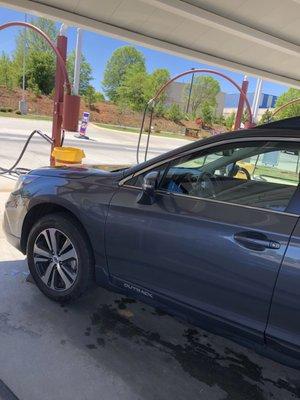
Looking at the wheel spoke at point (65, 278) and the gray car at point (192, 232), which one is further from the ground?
the gray car at point (192, 232)

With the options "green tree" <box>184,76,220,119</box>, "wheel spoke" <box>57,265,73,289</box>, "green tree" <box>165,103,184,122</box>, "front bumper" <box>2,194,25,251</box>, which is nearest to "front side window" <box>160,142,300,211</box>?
"wheel spoke" <box>57,265,73,289</box>

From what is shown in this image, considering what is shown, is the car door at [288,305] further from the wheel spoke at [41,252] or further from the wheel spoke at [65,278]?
the wheel spoke at [41,252]

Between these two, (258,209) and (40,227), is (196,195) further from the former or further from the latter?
(40,227)

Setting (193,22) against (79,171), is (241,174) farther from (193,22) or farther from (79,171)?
(193,22)

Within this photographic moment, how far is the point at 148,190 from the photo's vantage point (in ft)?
9.84

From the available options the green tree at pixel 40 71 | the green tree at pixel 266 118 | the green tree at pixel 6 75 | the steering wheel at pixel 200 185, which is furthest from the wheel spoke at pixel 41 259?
the green tree at pixel 40 71

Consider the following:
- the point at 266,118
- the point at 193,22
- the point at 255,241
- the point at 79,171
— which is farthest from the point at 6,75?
the point at 255,241

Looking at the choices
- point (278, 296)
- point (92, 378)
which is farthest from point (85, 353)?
point (278, 296)

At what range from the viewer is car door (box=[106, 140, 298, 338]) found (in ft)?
8.34

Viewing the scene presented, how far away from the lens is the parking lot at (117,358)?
271cm

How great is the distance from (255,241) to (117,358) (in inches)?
51.0

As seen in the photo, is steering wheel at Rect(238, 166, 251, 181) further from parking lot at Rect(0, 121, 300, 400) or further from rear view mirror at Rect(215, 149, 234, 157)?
parking lot at Rect(0, 121, 300, 400)

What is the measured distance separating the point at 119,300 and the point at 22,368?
1.21 m

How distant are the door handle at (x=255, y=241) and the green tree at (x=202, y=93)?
7608 cm
